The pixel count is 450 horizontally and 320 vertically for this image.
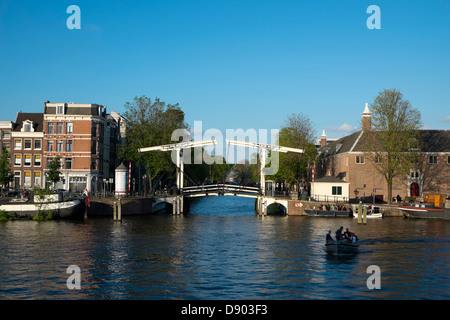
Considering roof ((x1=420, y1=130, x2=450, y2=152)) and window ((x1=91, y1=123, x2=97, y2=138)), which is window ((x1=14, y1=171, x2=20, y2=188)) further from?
roof ((x1=420, y1=130, x2=450, y2=152))

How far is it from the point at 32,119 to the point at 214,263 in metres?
56.5

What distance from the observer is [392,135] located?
2539 inches

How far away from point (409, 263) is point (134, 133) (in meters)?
51.2

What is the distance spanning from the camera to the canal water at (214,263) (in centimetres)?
2186

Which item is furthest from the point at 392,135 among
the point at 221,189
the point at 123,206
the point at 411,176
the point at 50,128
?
the point at 50,128

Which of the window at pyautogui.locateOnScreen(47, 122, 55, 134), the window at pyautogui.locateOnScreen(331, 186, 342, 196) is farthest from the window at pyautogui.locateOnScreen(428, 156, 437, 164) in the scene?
the window at pyautogui.locateOnScreen(47, 122, 55, 134)

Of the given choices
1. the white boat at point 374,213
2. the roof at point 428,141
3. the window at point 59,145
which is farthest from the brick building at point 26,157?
the roof at point 428,141

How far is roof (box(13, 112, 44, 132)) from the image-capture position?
7206cm

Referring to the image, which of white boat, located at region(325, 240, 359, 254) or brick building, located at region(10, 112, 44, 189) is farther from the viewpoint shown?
brick building, located at region(10, 112, 44, 189)

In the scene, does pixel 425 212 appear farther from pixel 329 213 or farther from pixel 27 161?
pixel 27 161

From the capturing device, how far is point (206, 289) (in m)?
22.2

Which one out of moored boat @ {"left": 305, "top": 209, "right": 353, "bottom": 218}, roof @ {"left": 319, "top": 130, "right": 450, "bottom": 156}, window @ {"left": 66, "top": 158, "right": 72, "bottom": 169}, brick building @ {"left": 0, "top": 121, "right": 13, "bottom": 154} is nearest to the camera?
moored boat @ {"left": 305, "top": 209, "right": 353, "bottom": 218}

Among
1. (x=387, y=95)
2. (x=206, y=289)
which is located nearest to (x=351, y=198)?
(x=387, y=95)

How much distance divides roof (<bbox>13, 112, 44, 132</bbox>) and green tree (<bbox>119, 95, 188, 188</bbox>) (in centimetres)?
1300
